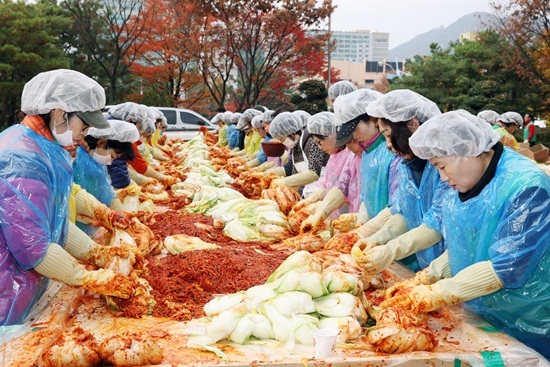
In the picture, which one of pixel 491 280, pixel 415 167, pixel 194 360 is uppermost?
pixel 415 167

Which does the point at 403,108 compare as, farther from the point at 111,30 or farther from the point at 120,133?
the point at 111,30

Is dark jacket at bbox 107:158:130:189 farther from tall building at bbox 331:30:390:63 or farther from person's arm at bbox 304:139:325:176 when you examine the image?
tall building at bbox 331:30:390:63

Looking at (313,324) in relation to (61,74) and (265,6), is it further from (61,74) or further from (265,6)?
(265,6)

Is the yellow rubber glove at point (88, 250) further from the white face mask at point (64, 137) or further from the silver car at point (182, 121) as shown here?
the silver car at point (182, 121)

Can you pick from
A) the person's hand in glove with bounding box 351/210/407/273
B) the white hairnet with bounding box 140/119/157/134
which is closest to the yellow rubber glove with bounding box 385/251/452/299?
the person's hand in glove with bounding box 351/210/407/273

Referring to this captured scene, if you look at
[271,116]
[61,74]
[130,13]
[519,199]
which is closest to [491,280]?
[519,199]

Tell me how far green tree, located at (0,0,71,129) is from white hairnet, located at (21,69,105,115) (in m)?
17.2

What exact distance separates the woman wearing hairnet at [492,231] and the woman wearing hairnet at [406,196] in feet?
1.44

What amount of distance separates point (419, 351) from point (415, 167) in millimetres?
1396

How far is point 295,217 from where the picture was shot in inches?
190

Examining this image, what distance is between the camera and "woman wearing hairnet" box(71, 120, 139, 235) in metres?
4.02

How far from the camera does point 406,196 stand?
3691 mm

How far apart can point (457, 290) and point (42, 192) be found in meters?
2.00

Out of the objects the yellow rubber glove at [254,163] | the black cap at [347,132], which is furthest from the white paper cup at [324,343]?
the yellow rubber glove at [254,163]
